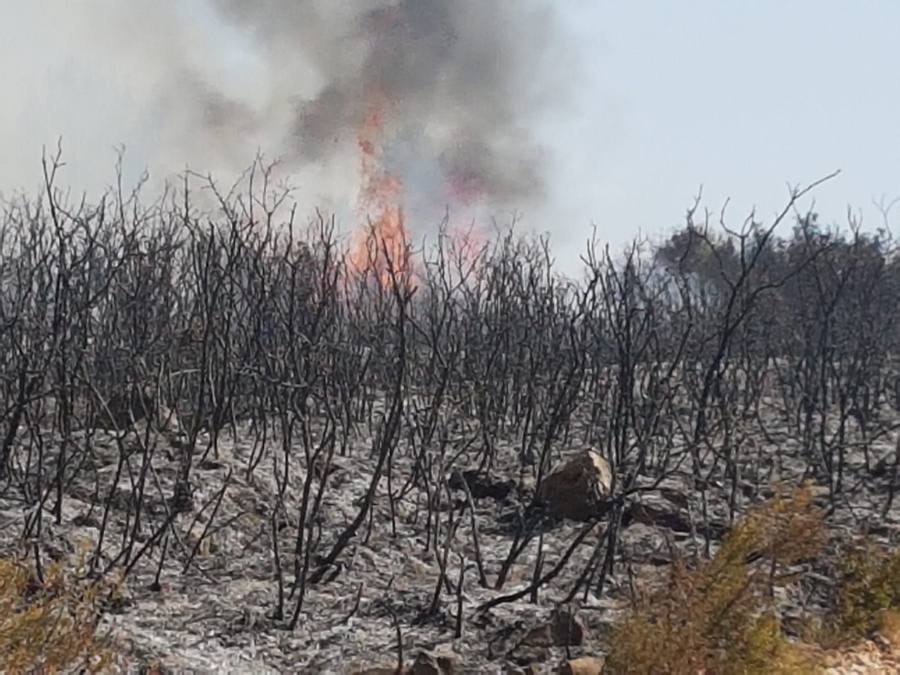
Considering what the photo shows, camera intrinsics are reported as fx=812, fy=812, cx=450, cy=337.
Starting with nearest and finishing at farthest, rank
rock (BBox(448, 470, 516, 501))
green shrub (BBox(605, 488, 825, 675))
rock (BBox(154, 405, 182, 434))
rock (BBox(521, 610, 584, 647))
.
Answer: green shrub (BBox(605, 488, 825, 675)) < rock (BBox(521, 610, 584, 647)) < rock (BBox(154, 405, 182, 434)) < rock (BBox(448, 470, 516, 501))

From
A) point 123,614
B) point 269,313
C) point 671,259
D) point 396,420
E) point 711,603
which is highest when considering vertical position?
point 671,259

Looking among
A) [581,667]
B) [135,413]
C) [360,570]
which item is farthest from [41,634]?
[135,413]

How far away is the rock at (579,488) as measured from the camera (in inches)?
303

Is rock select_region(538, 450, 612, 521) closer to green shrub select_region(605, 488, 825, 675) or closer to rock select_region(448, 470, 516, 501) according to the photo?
rock select_region(448, 470, 516, 501)

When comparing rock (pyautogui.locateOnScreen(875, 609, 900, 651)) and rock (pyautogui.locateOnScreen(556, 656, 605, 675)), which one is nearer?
rock (pyautogui.locateOnScreen(556, 656, 605, 675))

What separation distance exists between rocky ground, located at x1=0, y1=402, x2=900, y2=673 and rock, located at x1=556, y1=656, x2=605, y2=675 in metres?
0.29

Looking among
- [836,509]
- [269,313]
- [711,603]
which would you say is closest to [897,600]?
[711,603]

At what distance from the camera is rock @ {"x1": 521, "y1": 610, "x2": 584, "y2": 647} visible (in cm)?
471

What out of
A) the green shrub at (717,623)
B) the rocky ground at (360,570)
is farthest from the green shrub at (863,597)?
the green shrub at (717,623)

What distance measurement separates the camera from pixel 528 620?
16.6 ft

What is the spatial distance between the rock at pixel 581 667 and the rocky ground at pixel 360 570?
0.95ft

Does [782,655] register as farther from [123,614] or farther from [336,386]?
[336,386]

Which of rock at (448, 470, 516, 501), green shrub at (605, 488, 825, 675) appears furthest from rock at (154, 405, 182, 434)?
green shrub at (605, 488, 825, 675)

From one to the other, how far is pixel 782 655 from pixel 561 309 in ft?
30.7
